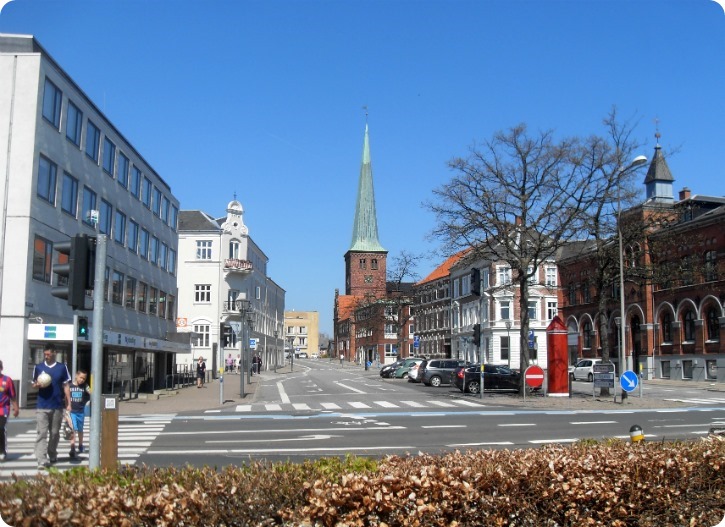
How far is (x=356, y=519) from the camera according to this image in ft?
19.1

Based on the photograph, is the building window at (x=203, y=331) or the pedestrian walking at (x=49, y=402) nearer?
the pedestrian walking at (x=49, y=402)

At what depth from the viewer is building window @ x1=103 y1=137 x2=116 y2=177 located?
35594 mm

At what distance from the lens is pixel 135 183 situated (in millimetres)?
41594

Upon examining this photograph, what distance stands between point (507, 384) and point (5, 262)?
2441cm

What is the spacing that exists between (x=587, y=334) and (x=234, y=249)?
118 ft

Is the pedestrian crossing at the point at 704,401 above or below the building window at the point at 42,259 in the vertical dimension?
below

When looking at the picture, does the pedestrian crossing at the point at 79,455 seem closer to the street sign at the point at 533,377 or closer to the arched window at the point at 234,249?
the street sign at the point at 533,377

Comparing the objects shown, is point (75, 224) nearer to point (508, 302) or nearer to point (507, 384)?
point (507, 384)

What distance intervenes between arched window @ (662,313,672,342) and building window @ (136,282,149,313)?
128ft

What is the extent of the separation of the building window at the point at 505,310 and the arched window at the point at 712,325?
2951cm

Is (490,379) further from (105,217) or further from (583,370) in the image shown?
(105,217)

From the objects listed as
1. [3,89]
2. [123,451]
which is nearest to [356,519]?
[123,451]

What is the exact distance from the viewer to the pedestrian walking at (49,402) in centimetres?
1223

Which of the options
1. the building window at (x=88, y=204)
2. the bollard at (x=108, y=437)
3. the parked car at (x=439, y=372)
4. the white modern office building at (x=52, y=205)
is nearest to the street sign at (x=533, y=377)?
the parked car at (x=439, y=372)
